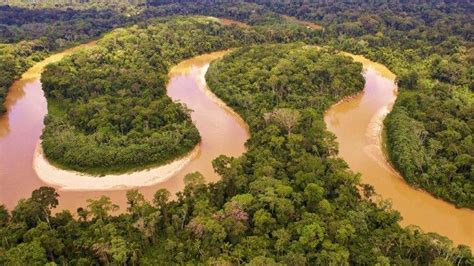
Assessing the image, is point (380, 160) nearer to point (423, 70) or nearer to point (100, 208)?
point (423, 70)

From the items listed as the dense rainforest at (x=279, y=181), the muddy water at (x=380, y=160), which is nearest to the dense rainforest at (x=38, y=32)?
the dense rainforest at (x=279, y=181)

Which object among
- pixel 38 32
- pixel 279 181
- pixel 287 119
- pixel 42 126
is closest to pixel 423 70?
pixel 287 119

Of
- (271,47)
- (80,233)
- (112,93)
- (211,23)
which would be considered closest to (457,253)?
(80,233)

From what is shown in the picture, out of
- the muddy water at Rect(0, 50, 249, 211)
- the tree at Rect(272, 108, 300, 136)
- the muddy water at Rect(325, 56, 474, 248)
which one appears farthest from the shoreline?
the muddy water at Rect(325, 56, 474, 248)

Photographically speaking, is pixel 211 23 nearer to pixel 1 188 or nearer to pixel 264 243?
pixel 1 188

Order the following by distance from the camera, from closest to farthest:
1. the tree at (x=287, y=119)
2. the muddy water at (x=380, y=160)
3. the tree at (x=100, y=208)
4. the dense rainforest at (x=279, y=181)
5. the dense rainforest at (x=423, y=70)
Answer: the dense rainforest at (x=279, y=181) < the tree at (x=100, y=208) < the muddy water at (x=380, y=160) < the dense rainforest at (x=423, y=70) < the tree at (x=287, y=119)

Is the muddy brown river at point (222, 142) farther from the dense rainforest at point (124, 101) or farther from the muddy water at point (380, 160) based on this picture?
the dense rainforest at point (124, 101)
